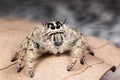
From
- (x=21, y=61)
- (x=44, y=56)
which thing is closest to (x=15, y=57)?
(x=21, y=61)

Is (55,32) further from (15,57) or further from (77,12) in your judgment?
(77,12)

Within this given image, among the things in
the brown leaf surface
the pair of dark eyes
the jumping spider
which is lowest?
the brown leaf surface

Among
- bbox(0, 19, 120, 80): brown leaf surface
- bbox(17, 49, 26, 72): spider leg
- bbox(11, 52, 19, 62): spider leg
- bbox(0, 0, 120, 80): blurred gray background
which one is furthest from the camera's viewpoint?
bbox(0, 0, 120, 80): blurred gray background

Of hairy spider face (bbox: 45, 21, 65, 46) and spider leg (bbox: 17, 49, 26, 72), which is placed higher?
hairy spider face (bbox: 45, 21, 65, 46)

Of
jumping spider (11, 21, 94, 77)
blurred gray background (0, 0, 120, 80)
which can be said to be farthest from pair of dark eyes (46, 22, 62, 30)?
blurred gray background (0, 0, 120, 80)

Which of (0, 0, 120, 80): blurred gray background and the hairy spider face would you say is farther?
(0, 0, 120, 80): blurred gray background

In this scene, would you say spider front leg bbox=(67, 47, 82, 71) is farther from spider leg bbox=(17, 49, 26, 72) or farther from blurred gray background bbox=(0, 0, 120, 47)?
blurred gray background bbox=(0, 0, 120, 47)

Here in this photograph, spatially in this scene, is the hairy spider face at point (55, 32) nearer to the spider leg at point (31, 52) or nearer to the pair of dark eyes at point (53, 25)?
the pair of dark eyes at point (53, 25)
